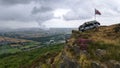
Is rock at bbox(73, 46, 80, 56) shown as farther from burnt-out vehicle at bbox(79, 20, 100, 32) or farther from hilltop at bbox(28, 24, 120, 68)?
burnt-out vehicle at bbox(79, 20, 100, 32)

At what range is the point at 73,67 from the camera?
7431 centimetres

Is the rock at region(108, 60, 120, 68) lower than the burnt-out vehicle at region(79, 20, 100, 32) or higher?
lower

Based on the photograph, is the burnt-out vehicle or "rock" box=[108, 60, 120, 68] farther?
the burnt-out vehicle

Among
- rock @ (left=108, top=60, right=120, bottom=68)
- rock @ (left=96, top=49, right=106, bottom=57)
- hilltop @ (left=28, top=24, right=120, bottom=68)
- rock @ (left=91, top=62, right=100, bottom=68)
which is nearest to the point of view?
rock @ (left=108, top=60, right=120, bottom=68)

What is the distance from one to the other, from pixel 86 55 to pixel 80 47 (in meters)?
4.47

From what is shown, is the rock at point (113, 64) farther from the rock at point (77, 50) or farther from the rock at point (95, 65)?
the rock at point (77, 50)

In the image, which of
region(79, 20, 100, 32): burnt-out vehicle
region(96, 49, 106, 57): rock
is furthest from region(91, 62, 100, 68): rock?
region(79, 20, 100, 32): burnt-out vehicle

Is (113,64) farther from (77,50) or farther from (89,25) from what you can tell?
(89,25)

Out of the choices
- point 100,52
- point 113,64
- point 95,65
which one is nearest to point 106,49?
point 100,52

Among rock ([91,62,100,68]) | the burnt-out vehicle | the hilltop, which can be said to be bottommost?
rock ([91,62,100,68])

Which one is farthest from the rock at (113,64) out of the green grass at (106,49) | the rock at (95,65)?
the rock at (95,65)

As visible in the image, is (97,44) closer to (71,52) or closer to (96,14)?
(71,52)

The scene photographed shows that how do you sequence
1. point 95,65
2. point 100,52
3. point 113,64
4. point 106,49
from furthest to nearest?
point 106,49 → point 100,52 → point 95,65 → point 113,64

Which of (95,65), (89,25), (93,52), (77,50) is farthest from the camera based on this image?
(89,25)
